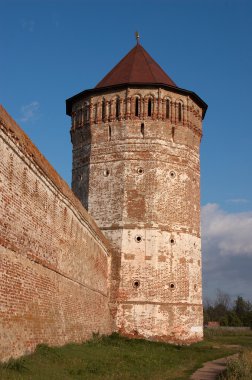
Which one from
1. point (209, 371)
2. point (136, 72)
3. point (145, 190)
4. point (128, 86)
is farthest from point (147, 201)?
point (209, 371)

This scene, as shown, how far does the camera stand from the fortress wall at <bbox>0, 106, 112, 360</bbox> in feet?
26.7

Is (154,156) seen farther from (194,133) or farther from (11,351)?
(11,351)

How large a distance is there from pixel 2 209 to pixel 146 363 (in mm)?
5849

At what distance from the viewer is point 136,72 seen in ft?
69.5

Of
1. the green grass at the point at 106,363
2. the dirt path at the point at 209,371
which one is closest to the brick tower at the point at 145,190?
the green grass at the point at 106,363

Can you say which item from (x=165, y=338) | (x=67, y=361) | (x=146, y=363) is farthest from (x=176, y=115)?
(x=67, y=361)

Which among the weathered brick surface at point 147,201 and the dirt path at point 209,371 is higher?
the weathered brick surface at point 147,201

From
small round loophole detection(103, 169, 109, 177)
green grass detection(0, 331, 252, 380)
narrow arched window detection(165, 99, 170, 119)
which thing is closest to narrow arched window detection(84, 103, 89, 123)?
small round loophole detection(103, 169, 109, 177)

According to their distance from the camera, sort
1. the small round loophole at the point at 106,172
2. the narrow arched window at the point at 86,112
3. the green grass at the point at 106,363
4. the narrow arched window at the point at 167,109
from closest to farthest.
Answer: the green grass at the point at 106,363, the small round loophole at the point at 106,172, the narrow arched window at the point at 167,109, the narrow arched window at the point at 86,112

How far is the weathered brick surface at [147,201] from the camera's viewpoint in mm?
18531

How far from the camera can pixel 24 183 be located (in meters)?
9.21

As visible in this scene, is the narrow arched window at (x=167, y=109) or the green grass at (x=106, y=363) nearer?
the green grass at (x=106, y=363)

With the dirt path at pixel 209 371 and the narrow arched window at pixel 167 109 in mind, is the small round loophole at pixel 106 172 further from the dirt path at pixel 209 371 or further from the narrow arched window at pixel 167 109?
the dirt path at pixel 209 371

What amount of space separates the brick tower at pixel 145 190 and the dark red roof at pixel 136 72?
70 mm
